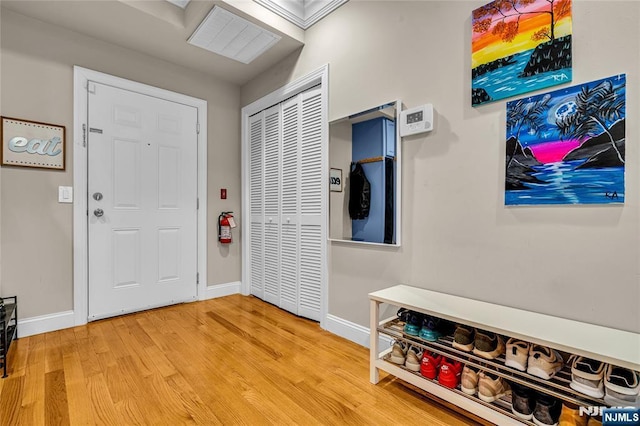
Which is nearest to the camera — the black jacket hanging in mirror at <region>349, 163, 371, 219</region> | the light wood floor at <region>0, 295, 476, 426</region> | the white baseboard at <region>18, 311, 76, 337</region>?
the light wood floor at <region>0, 295, 476, 426</region>

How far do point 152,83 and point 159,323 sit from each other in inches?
89.3

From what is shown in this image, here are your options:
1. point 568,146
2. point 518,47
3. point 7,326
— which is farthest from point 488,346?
point 7,326

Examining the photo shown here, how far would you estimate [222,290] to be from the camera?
A: 10.9 ft

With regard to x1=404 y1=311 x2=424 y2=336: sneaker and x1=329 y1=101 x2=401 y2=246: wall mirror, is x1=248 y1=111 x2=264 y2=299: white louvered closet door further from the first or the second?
x1=404 y1=311 x2=424 y2=336: sneaker

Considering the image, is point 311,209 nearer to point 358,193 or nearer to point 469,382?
point 358,193

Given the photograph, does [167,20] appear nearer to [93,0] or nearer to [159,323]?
[93,0]

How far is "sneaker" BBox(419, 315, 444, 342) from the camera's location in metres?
1.49

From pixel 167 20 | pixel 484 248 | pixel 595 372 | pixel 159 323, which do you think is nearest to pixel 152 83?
pixel 167 20

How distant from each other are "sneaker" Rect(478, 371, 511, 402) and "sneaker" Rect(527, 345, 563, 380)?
18 cm

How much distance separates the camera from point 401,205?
1.93 m

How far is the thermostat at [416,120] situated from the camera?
1759 mm

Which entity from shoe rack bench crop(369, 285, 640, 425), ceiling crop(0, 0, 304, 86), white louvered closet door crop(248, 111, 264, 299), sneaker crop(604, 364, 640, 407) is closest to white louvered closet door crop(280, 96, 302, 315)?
white louvered closet door crop(248, 111, 264, 299)

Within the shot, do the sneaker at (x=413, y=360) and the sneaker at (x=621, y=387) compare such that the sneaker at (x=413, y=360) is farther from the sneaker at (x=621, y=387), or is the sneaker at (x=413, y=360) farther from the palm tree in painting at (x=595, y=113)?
the palm tree in painting at (x=595, y=113)

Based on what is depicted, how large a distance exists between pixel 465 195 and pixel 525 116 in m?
0.46
